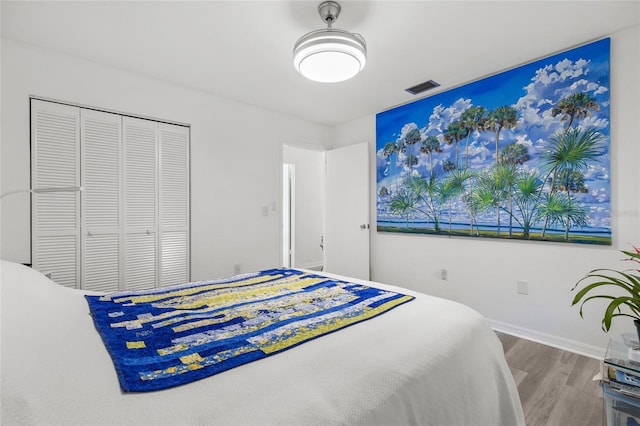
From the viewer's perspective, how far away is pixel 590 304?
2457 millimetres

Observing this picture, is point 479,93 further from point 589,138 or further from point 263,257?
point 263,257

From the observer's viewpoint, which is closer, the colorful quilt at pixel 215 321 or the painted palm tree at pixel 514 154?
the colorful quilt at pixel 215 321

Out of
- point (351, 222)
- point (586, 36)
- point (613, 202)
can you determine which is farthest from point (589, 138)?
point (351, 222)

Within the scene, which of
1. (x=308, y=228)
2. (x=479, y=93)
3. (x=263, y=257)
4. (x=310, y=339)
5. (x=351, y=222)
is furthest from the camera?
(x=308, y=228)

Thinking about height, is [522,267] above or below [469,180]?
below

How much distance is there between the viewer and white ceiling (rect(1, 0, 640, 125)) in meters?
2.03

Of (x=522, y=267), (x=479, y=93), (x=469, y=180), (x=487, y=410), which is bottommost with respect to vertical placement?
(x=487, y=410)

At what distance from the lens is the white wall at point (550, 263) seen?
7.51 feet

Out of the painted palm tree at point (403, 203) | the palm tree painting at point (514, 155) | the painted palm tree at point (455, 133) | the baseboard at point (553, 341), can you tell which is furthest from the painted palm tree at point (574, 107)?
the baseboard at point (553, 341)

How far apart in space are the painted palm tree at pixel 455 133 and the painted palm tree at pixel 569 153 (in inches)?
30.5

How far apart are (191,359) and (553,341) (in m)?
2.99

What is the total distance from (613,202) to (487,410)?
2.15 metres

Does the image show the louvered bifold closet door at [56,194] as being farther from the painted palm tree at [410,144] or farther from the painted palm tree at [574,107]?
the painted palm tree at [574,107]

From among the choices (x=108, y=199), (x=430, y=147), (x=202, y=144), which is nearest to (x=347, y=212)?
(x=430, y=147)
